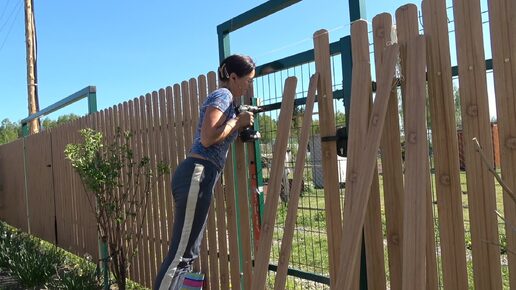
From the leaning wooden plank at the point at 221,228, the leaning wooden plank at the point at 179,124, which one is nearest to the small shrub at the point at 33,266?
the leaning wooden plank at the point at 179,124

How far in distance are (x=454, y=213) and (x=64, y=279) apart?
407 centimetres

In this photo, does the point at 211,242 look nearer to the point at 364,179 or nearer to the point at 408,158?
the point at 364,179

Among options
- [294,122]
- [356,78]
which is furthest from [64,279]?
[356,78]

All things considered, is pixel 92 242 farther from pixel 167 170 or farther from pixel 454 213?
pixel 454 213

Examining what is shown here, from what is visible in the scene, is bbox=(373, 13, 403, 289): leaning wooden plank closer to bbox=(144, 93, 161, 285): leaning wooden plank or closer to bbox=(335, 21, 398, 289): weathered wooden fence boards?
bbox=(335, 21, 398, 289): weathered wooden fence boards

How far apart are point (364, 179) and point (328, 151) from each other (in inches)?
22.2

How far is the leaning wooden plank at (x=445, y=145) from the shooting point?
2.36 m

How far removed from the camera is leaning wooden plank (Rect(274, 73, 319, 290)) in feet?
9.64

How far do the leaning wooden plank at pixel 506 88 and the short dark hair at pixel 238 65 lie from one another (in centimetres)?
156

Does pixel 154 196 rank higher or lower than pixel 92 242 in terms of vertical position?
higher

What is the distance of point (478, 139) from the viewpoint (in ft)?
7.47

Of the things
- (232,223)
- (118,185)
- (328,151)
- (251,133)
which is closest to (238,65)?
(251,133)

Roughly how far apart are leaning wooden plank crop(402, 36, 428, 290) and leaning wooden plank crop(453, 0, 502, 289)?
188 millimetres

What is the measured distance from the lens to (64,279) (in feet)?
16.3
